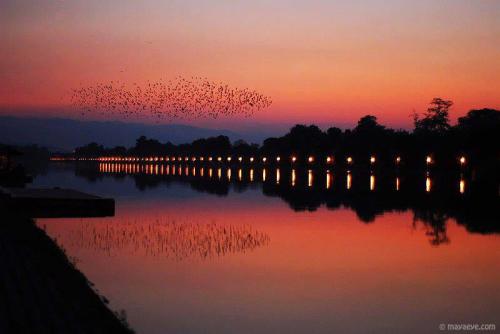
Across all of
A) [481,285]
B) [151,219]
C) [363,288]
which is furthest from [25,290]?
[151,219]

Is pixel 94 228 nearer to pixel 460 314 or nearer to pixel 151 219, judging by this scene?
pixel 151 219

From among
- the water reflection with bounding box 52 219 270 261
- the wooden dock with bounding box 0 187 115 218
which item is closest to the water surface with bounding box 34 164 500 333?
the water reflection with bounding box 52 219 270 261

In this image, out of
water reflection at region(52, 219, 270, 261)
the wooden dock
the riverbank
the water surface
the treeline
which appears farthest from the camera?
the treeline

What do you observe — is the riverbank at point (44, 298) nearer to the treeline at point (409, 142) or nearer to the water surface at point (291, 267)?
the water surface at point (291, 267)

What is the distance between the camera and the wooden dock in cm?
2842

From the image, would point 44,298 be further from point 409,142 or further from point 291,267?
point 409,142

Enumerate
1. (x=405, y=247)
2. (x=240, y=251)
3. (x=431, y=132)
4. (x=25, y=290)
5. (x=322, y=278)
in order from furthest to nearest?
(x=431, y=132) → (x=405, y=247) → (x=240, y=251) → (x=322, y=278) → (x=25, y=290)

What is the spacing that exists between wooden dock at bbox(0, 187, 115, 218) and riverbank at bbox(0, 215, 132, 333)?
1230 cm

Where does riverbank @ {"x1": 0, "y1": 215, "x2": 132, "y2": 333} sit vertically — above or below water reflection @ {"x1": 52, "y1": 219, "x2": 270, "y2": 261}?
above

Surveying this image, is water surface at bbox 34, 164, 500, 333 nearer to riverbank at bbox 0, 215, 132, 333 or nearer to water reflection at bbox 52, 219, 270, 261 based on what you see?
water reflection at bbox 52, 219, 270, 261

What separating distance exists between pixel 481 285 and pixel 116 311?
824 centimetres

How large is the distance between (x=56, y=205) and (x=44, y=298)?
1945cm

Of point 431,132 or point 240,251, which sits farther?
point 431,132

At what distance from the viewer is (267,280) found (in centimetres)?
1602
